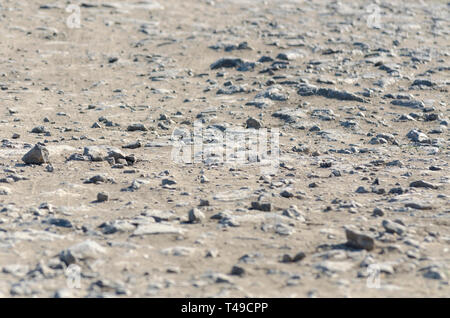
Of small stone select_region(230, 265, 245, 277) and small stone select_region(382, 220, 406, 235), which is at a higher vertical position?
small stone select_region(382, 220, 406, 235)

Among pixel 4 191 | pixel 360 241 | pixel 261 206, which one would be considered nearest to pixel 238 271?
pixel 360 241

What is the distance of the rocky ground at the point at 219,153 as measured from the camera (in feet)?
15.2

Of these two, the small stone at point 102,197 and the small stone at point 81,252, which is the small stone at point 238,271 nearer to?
the small stone at point 81,252

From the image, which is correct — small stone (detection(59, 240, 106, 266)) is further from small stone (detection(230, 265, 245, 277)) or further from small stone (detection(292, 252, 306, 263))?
small stone (detection(292, 252, 306, 263))

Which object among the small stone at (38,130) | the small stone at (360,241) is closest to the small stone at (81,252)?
the small stone at (360,241)

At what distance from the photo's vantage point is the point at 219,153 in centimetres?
742

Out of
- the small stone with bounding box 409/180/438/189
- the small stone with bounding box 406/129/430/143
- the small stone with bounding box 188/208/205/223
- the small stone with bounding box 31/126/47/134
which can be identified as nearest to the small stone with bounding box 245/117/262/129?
the small stone with bounding box 406/129/430/143

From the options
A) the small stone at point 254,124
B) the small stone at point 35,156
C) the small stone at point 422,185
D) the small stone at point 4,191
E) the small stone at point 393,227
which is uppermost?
the small stone at point 254,124

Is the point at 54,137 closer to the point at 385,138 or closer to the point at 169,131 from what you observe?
the point at 169,131

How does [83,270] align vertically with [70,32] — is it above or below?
below

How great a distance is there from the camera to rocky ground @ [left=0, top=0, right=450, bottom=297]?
464cm

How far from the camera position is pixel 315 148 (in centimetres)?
773

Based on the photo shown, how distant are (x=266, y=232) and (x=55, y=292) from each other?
5.46 ft
